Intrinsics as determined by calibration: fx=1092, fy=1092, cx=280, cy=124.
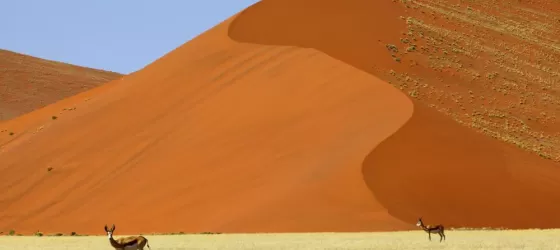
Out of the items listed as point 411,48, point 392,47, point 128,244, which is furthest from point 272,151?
point 128,244

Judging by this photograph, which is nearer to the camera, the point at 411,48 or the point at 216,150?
the point at 216,150

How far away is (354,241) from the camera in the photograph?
36.1 meters

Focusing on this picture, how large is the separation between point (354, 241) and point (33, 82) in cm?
9659

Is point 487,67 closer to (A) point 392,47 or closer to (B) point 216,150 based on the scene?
(A) point 392,47

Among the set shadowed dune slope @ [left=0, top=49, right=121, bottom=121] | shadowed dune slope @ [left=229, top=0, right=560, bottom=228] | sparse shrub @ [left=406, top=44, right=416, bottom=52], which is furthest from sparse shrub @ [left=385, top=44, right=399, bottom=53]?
shadowed dune slope @ [left=0, top=49, right=121, bottom=121]

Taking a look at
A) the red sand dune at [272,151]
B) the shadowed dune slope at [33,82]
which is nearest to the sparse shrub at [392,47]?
the red sand dune at [272,151]

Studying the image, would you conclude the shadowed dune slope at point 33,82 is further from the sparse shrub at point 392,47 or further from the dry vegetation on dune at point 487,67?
the sparse shrub at point 392,47

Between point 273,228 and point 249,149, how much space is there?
845 cm

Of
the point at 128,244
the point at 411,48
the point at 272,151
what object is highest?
the point at 411,48

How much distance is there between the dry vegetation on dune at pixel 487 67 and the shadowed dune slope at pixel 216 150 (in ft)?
17.9

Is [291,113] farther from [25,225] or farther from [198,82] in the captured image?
[25,225]

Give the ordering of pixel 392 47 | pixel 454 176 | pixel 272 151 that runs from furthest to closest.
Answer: pixel 392 47
pixel 272 151
pixel 454 176

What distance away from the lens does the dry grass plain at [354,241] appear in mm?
32906

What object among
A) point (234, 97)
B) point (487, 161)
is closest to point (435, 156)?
point (487, 161)
